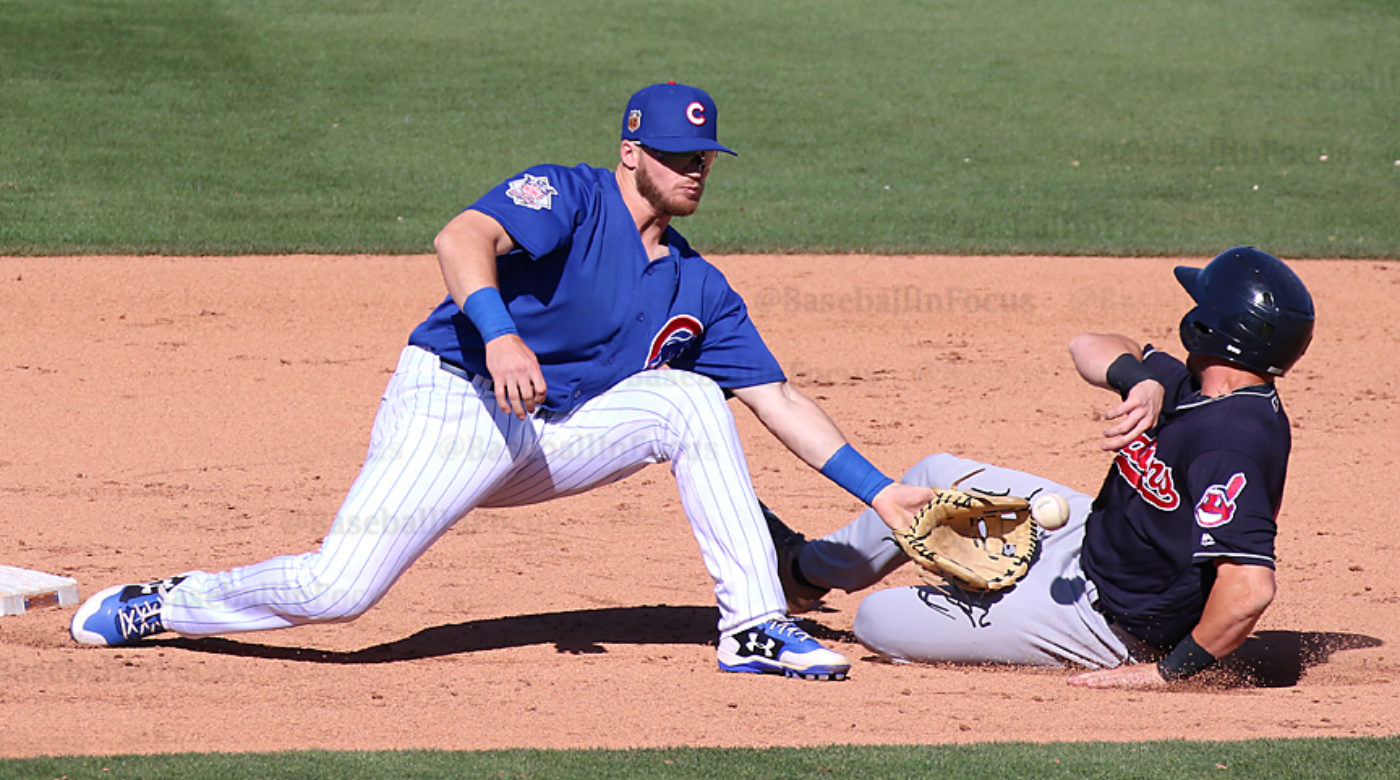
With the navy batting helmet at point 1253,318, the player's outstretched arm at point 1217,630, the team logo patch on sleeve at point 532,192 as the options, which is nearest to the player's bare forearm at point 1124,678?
the player's outstretched arm at point 1217,630

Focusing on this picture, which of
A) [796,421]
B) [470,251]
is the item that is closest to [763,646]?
[796,421]

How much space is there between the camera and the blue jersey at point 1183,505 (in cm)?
365

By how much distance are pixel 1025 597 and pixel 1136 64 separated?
43.5ft

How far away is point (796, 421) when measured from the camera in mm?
4281

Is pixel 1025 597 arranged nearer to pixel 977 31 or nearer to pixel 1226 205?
pixel 1226 205

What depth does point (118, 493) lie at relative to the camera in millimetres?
5789

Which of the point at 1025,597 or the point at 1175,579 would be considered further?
the point at 1025,597

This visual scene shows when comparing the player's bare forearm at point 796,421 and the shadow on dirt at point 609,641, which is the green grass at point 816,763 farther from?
the player's bare forearm at point 796,421

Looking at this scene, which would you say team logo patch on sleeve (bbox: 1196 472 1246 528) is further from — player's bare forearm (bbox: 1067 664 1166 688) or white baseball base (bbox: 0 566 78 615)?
white baseball base (bbox: 0 566 78 615)

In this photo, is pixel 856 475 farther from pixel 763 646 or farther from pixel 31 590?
pixel 31 590

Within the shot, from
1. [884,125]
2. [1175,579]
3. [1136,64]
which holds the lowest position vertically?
[1175,579]

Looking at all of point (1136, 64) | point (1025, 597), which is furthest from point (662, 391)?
point (1136, 64)

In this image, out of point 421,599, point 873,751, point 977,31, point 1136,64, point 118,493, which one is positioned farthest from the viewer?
point 977,31

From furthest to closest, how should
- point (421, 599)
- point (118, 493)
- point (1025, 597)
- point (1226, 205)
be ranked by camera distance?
point (1226, 205) → point (118, 493) → point (421, 599) → point (1025, 597)
